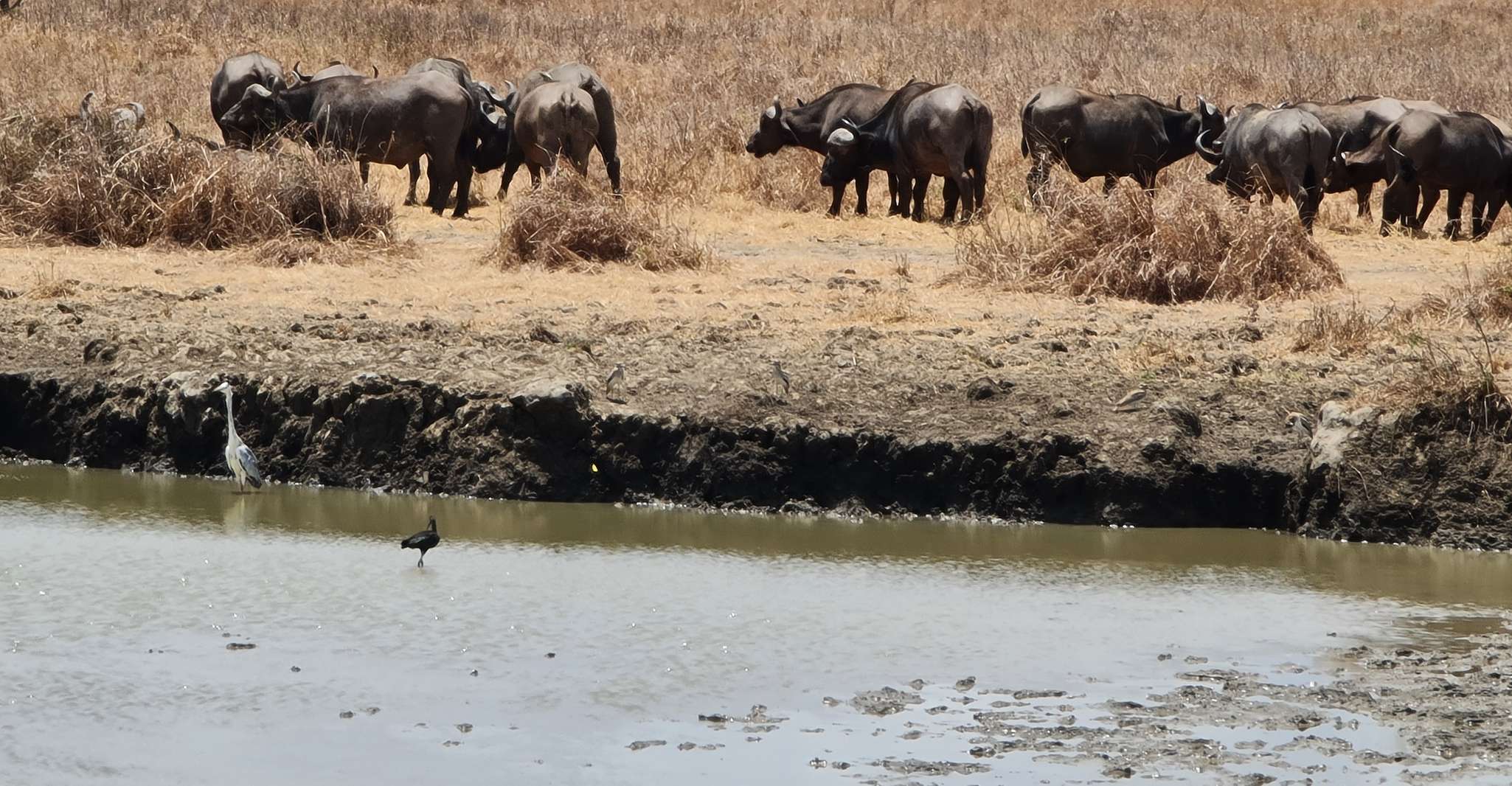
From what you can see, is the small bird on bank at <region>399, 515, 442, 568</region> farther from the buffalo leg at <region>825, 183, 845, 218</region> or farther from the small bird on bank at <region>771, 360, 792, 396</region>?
the buffalo leg at <region>825, 183, 845, 218</region>

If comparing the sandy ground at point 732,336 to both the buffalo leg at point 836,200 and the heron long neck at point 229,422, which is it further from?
the buffalo leg at point 836,200

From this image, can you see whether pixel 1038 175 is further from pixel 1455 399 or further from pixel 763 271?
pixel 1455 399

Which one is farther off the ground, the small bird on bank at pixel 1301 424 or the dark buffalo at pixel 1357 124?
the dark buffalo at pixel 1357 124

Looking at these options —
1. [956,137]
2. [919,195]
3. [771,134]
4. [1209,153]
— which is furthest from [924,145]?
[771,134]

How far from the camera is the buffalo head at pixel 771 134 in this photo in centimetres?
2270

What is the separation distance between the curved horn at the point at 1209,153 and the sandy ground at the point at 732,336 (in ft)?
14.0

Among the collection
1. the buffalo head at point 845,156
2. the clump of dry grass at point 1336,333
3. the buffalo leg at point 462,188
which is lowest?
the clump of dry grass at point 1336,333

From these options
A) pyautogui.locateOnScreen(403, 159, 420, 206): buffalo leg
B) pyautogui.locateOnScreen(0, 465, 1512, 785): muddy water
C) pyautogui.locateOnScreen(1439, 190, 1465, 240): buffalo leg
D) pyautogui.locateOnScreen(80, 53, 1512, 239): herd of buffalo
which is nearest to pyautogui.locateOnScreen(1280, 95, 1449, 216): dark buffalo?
pyautogui.locateOnScreen(80, 53, 1512, 239): herd of buffalo

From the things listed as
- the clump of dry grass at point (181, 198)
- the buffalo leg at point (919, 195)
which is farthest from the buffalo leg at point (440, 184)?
the buffalo leg at point (919, 195)

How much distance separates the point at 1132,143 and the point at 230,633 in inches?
592

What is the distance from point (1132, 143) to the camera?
824 inches

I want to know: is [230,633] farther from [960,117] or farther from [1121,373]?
[960,117]

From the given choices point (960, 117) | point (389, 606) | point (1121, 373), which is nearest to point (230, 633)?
point (389, 606)

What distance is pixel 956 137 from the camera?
64.5 ft
